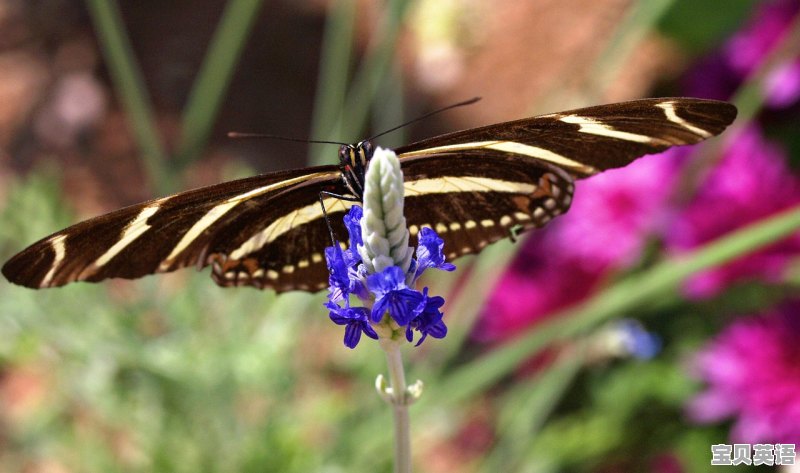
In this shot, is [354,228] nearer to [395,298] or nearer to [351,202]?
[395,298]

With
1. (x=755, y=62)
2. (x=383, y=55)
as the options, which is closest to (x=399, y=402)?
(x=383, y=55)

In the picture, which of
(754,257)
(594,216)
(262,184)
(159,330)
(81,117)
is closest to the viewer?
(262,184)

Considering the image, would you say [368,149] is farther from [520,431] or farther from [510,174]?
[520,431]

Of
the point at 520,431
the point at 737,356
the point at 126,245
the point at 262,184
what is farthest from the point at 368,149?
the point at 737,356

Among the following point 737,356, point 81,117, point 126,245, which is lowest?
point 126,245

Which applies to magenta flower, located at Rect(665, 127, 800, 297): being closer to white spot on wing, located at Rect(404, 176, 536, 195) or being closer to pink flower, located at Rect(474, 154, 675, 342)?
pink flower, located at Rect(474, 154, 675, 342)

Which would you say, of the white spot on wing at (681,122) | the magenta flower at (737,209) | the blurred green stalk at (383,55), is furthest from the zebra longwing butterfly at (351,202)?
the magenta flower at (737,209)

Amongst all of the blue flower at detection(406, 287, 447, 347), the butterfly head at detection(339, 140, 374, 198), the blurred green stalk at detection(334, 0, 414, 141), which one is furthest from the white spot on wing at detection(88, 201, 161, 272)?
the blurred green stalk at detection(334, 0, 414, 141)
